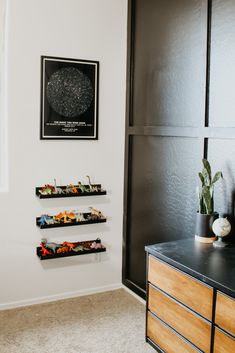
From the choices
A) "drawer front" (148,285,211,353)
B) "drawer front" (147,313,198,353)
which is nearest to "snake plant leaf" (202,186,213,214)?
"drawer front" (148,285,211,353)

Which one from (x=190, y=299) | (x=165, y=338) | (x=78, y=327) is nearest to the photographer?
(x=190, y=299)

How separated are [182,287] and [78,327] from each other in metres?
1.04

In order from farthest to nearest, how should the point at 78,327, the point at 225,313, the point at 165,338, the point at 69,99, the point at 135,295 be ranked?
the point at 135,295 < the point at 69,99 < the point at 78,327 < the point at 165,338 < the point at 225,313

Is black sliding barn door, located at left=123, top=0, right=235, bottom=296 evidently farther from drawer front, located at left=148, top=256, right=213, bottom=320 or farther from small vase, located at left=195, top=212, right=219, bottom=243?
drawer front, located at left=148, top=256, right=213, bottom=320

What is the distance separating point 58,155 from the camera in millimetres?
3053

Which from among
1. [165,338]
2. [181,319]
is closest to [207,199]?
[181,319]

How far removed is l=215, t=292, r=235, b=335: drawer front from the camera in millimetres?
1654

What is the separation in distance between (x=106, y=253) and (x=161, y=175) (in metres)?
0.89

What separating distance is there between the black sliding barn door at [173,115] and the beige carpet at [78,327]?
0.30m

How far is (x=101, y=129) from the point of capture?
3.22 m

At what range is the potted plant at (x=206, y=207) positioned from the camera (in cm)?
225

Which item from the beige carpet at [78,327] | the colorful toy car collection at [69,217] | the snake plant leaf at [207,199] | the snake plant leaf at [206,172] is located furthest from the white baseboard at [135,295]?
the snake plant leaf at [206,172]

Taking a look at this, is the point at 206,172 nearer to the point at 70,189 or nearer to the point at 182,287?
the point at 182,287

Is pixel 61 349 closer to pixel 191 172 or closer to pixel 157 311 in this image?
pixel 157 311
